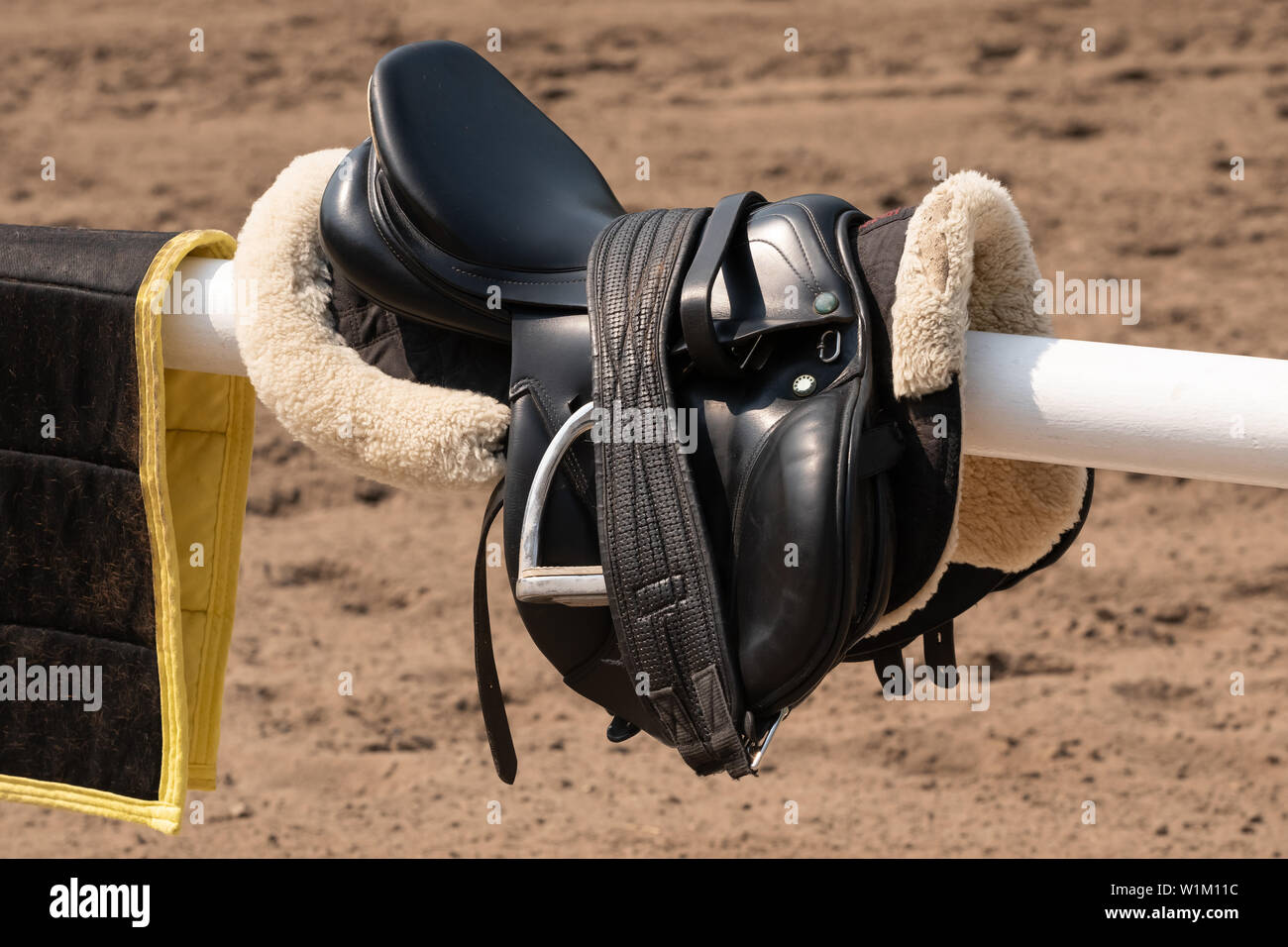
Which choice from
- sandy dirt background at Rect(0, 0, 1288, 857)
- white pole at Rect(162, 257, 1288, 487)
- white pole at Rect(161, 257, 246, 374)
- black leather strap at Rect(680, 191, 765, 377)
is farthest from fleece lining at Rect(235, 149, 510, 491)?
sandy dirt background at Rect(0, 0, 1288, 857)

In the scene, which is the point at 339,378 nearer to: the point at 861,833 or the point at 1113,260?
the point at 861,833

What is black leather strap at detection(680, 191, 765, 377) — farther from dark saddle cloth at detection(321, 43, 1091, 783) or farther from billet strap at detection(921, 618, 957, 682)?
billet strap at detection(921, 618, 957, 682)

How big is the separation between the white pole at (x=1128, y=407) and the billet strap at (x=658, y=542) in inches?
7.5

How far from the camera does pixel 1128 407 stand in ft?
2.41

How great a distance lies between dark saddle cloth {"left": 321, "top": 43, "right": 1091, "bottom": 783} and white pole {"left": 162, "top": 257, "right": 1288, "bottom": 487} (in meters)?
0.04

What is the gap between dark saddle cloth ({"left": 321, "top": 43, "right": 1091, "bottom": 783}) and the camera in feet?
2.54

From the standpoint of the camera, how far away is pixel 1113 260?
3762 millimetres

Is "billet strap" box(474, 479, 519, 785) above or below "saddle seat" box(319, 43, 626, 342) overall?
below

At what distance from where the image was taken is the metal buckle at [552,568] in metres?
0.81

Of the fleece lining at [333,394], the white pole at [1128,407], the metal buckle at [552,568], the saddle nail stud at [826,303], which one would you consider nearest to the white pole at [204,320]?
the fleece lining at [333,394]

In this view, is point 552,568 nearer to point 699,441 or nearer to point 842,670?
point 699,441

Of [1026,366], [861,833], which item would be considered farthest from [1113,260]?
[1026,366]

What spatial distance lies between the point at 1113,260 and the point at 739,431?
329 centimetres

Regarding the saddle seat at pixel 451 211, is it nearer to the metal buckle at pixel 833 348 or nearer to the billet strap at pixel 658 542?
the billet strap at pixel 658 542
